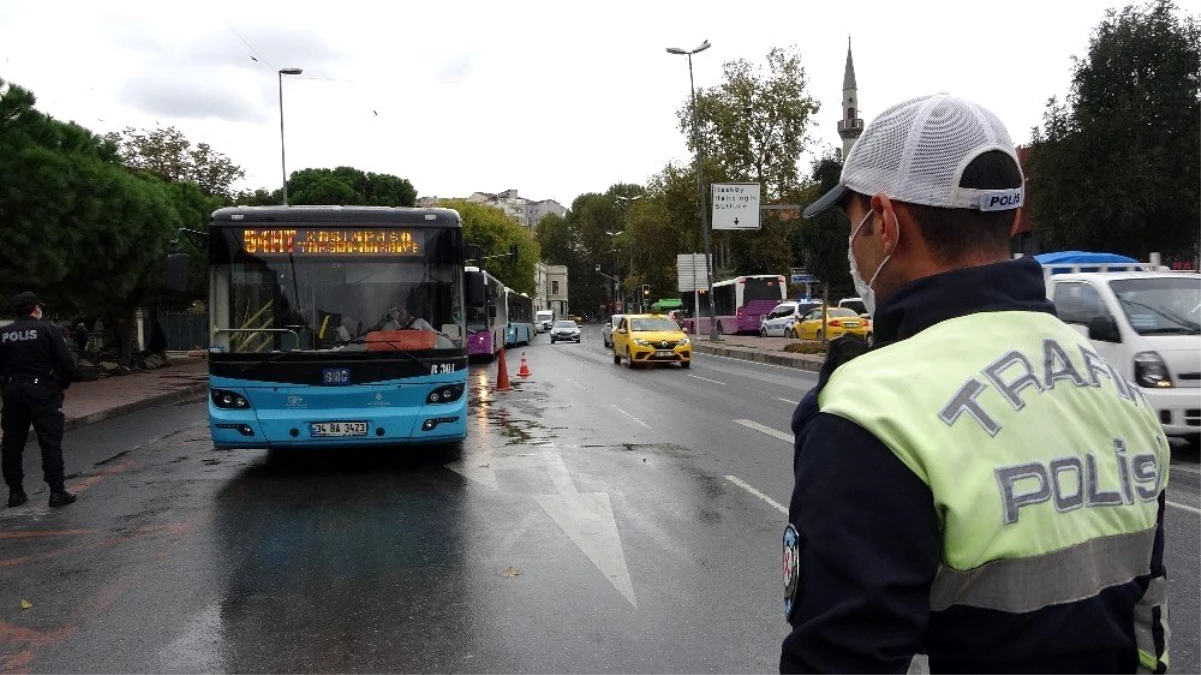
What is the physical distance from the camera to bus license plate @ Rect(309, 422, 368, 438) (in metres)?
9.30

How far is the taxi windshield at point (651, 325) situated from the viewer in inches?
1085

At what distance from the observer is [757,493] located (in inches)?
326

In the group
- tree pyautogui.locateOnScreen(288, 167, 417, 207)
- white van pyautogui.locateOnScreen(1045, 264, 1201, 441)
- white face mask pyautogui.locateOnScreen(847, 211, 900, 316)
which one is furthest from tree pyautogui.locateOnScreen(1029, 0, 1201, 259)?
tree pyautogui.locateOnScreen(288, 167, 417, 207)

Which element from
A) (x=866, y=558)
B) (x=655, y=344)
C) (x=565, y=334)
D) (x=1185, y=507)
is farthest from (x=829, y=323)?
(x=866, y=558)

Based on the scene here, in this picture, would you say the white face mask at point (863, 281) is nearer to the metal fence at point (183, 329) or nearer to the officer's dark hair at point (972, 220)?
the officer's dark hair at point (972, 220)

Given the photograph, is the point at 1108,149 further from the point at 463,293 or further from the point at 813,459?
the point at 813,459

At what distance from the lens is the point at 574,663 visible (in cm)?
431

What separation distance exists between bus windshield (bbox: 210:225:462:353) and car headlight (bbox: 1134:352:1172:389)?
276 inches

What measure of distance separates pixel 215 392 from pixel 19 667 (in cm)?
512

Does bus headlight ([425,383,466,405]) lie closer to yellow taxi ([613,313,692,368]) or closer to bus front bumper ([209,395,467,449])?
bus front bumper ([209,395,467,449])

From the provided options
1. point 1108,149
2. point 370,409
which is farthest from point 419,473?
point 1108,149

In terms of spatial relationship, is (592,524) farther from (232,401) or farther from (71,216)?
(71,216)

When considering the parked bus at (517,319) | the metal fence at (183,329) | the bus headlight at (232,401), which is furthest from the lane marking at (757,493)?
the metal fence at (183,329)

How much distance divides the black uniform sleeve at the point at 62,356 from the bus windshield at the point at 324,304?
133 cm
